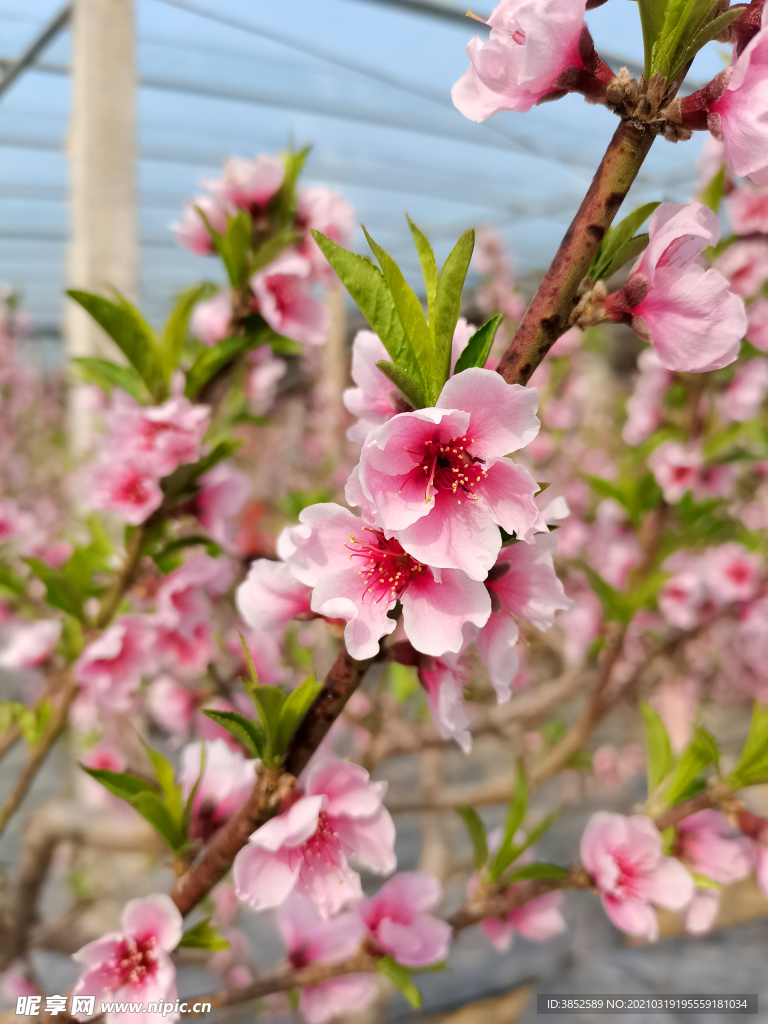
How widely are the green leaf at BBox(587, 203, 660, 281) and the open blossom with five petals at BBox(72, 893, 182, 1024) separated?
62cm

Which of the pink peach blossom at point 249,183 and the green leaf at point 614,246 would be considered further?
the pink peach blossom at point 249,183

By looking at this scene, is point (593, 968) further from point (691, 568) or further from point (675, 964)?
point (691, 568)

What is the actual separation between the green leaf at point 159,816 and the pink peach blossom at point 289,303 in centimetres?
61

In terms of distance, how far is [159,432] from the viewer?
98cm

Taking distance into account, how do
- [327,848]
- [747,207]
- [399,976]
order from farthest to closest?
[747,207] → [399,976] → [327,848]

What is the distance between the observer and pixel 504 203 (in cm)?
777

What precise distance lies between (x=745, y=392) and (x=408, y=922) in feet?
4.36

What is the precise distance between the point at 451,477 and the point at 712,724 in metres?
4.29

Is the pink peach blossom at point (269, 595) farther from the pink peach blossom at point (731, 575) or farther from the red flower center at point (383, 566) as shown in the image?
the pink peach blossom at point (731, 575)

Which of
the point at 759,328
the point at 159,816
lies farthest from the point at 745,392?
the point at 159,816

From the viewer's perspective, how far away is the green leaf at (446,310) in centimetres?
48

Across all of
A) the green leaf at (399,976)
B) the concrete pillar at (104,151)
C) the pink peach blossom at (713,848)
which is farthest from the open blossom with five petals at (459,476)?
the concrete pillar at (104,151)

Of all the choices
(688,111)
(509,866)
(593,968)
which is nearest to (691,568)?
(509,866)

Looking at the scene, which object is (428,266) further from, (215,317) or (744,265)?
(744,265)
